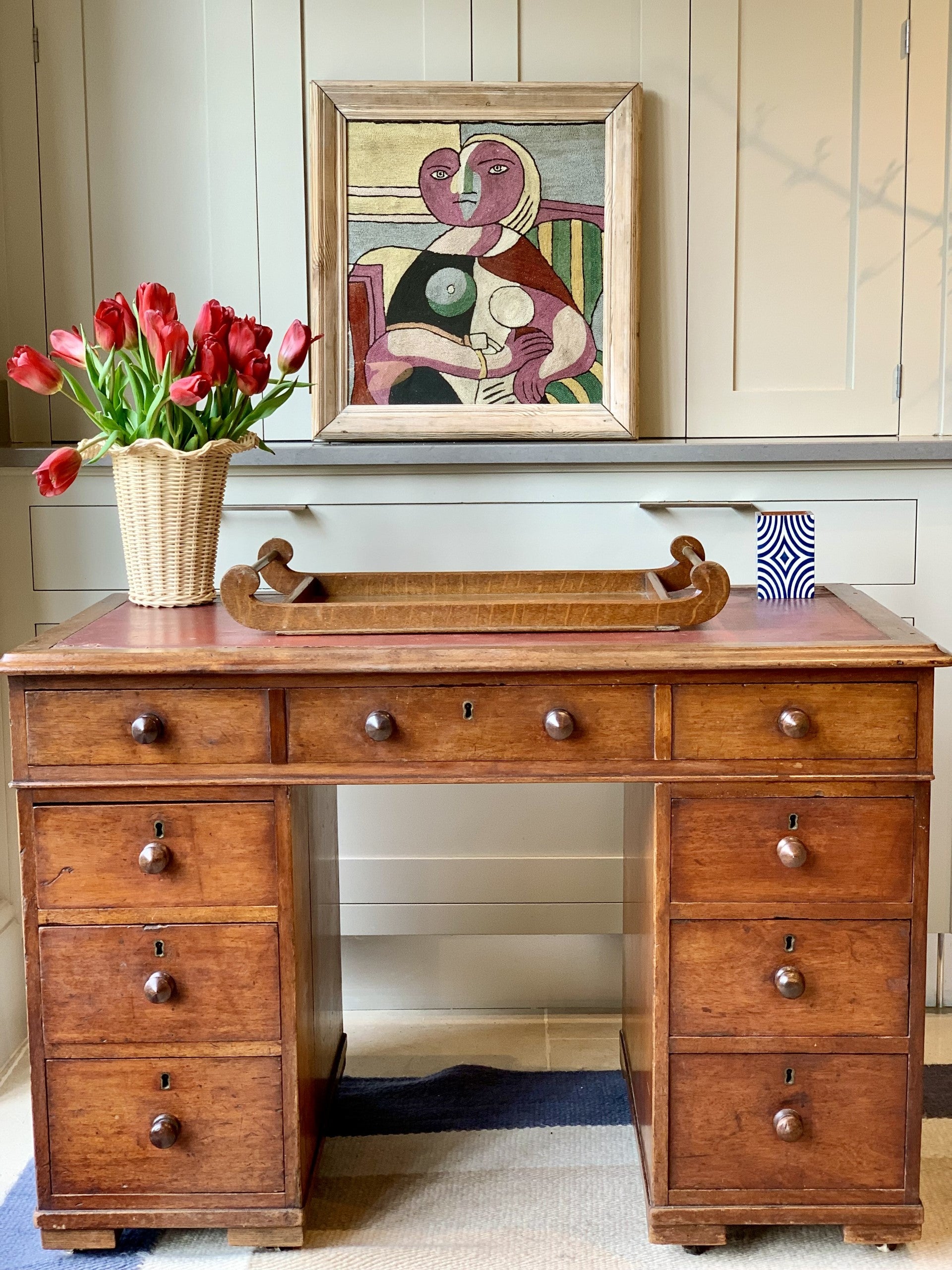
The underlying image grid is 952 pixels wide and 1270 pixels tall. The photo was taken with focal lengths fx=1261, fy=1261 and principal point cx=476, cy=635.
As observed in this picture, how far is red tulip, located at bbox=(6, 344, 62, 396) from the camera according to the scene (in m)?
1.94

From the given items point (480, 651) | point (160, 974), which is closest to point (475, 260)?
point (480, 651)

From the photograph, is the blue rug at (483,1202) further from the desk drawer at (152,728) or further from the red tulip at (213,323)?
the red tulip at (213,323)

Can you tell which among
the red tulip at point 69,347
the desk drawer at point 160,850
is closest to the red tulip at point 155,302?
the red tulip at point 69,347

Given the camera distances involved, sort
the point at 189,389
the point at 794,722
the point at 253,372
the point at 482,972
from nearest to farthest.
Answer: the point at 794,722 < the point at 189,389 < the point at 253,372 < the point at 482,972

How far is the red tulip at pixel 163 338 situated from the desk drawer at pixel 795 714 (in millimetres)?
913

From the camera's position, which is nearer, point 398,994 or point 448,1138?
point 448,1138

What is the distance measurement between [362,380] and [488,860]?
1.01m

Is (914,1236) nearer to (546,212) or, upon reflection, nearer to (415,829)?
(415,829)

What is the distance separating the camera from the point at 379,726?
1771mm

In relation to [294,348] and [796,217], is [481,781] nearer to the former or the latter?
[294,348]

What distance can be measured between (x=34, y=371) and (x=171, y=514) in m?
0.30

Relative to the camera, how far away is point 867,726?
1.78m

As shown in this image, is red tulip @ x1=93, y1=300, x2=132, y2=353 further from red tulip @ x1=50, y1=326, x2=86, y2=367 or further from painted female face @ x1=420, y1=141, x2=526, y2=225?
painted female face @ x1=420, y1=141, x2=526, y2=225

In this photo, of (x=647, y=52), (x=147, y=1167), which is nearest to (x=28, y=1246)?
(x=147, y=1167)
